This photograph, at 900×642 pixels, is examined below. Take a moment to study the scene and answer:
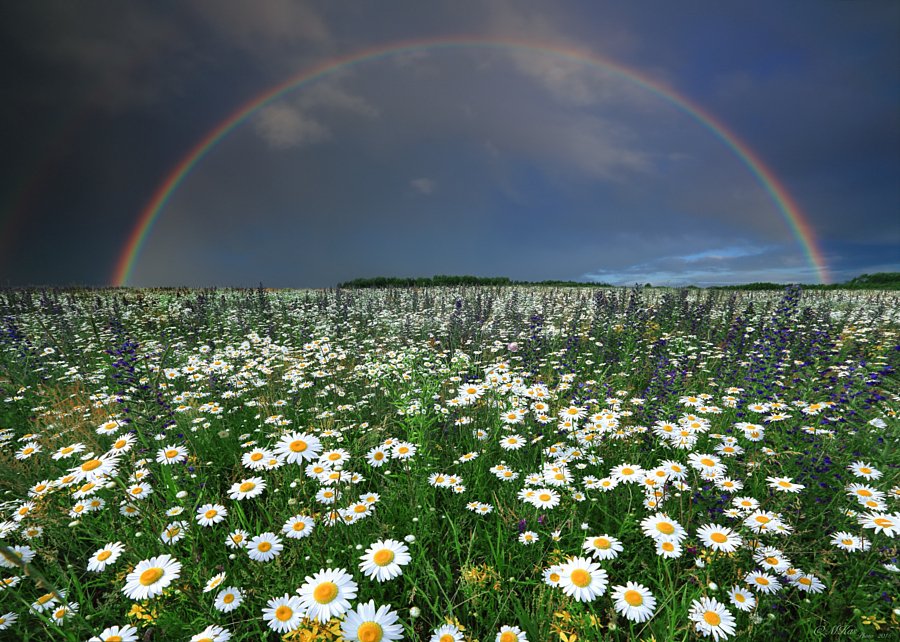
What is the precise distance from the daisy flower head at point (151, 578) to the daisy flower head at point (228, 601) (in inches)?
9.9

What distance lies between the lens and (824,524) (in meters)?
2.90

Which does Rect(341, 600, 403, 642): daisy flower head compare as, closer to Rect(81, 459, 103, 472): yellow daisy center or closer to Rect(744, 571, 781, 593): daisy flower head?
Rect(81, 459, 103, 472): yellow daisy center

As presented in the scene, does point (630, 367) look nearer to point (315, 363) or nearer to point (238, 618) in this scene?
point (315, 363)

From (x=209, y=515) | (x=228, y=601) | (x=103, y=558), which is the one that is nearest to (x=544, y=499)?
(x=228, y=601)

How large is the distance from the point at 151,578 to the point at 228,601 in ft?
1.21

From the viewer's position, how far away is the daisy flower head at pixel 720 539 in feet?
6.77

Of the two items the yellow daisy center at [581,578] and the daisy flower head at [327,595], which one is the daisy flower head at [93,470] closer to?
the daisy flower head at [327,595]

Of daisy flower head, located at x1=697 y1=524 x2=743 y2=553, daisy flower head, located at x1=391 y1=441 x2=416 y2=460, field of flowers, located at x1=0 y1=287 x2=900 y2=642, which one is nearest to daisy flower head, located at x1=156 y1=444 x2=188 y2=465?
field of flowers, located at x1=0 y1=287 x2=900 y2=642

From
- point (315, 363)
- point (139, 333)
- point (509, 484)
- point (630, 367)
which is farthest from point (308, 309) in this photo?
point (509, 484)

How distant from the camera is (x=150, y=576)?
1716mm

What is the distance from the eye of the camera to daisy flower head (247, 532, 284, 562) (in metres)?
2.02

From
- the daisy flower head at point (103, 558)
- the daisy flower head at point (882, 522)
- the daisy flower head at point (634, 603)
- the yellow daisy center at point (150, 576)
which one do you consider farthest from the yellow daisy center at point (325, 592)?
the daisy flower head at point (882, 522)

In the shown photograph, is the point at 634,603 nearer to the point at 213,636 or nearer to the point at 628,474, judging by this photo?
the point at 628,474

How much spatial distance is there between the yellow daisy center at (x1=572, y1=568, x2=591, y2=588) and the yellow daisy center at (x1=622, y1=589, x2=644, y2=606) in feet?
0.63
